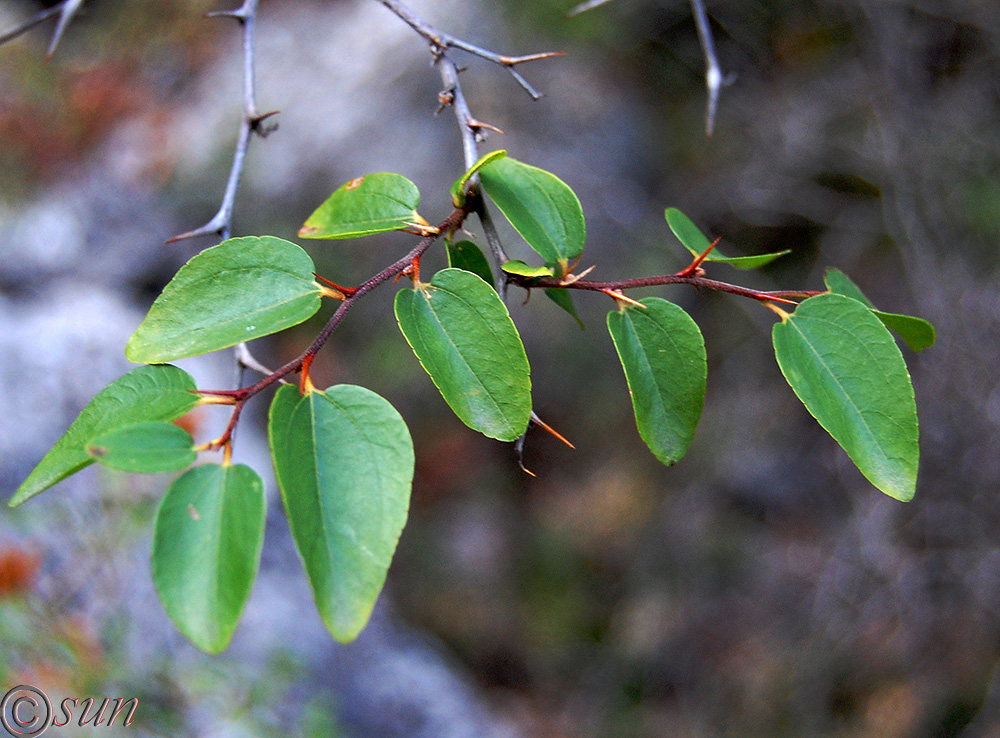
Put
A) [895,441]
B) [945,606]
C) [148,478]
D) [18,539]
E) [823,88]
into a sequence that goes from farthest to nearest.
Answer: [823,88], [945,606], [148,478], [18,539], [895,441]

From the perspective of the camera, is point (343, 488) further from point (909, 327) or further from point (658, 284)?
point (909, 327)

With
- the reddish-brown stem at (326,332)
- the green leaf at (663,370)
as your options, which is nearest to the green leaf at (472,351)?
the reddish-brown stem at (326,332)

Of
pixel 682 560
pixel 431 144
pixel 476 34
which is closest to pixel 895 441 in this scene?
pixel 682 560

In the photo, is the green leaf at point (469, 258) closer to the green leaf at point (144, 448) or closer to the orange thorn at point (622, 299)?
the orange thorn at point (622, 299)

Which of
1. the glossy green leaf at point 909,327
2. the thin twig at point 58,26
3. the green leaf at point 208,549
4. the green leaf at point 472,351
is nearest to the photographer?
the green leaf at point 208,549

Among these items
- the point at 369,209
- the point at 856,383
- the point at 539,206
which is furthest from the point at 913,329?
the point at 369,209

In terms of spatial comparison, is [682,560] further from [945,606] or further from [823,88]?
[823,88]
